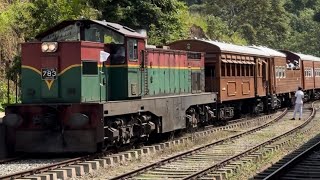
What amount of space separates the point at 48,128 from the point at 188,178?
3.76 m

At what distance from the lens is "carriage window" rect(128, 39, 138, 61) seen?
12359 millimetres

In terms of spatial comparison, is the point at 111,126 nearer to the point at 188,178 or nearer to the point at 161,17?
the point at 188,178

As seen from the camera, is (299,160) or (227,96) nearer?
(299,160)

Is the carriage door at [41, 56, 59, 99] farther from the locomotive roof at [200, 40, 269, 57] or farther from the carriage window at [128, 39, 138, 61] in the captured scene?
the locomotive roof at [200, 40, 269, 57]

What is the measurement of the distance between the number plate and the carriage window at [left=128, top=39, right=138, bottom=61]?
1.91 metres

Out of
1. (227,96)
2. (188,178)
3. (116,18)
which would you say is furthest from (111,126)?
(116,18)

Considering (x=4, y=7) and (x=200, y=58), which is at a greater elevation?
(x=4, y=7)

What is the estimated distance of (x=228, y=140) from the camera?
15.3 m

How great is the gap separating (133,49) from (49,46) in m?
2.11

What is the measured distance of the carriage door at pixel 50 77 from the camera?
1154 centimetres

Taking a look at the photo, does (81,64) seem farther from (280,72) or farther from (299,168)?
(280,72)

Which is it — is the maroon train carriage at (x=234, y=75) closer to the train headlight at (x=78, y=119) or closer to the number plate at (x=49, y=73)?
the number plate at (x=49, y=73)

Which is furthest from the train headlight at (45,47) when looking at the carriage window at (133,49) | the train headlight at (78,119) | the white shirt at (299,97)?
the white shirt at (299,97)

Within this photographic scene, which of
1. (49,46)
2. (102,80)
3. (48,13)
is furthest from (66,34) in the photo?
(48,13)
